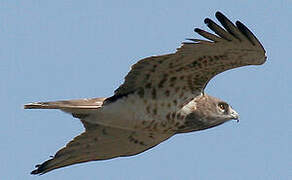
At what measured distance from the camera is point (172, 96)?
16312mm

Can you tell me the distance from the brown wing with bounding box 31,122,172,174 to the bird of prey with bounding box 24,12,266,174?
2 cm

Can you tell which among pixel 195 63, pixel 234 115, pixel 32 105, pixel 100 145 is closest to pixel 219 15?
pixel 195 63

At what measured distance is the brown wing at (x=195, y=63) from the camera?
15.4 metres

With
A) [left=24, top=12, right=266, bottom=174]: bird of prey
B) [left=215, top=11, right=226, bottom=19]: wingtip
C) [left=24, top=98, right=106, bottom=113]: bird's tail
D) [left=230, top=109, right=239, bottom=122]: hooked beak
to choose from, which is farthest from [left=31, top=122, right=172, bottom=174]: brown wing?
[left=215, top=11, right=226, bottom=19]: wingtip

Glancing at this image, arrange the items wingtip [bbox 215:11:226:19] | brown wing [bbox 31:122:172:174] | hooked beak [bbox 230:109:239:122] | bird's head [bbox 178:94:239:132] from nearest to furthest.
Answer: wingtip [bbox 215:11:226:19] < bird's head [bbox 178:94:239:132] < hooked beak [bbox 230:109:239:122] < brown wing [bbox 31:122:172:174]

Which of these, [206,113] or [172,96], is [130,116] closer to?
[172,96]

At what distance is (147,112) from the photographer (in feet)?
53.0

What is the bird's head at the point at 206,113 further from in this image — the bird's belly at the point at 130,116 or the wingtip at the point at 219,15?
the wingtip at the point at 219,15

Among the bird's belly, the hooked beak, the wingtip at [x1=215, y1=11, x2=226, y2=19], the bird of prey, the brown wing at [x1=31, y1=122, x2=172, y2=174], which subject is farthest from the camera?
the brown wing at [x1=31, y1=122, x2=172, y2=174]

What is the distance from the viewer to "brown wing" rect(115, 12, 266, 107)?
15414 mm

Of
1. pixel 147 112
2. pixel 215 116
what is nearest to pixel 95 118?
pixel 147 112

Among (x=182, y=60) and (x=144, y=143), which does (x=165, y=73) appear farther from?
(x=144, y=143)

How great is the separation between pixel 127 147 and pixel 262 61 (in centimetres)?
279

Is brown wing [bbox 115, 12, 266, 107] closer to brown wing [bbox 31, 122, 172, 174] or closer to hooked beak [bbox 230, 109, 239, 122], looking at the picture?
hooked beak [bbox 230, 109, 239, 122]
